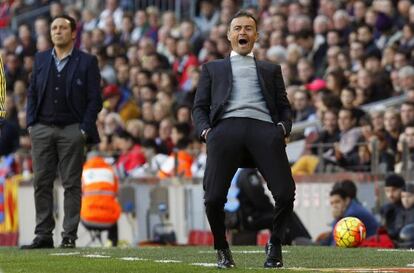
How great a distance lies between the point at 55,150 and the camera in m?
16.1

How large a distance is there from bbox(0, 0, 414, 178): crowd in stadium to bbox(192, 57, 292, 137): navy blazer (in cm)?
708

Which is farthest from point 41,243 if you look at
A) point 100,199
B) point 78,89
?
point 100,199

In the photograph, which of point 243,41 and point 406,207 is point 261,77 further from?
point 406,207

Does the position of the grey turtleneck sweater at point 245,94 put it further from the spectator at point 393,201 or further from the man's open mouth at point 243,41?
the spectator at point 393,201

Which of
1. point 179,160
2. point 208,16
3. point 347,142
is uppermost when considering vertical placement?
point 208,16

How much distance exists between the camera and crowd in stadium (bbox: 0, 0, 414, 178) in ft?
65.5

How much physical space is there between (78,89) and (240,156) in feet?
15.7

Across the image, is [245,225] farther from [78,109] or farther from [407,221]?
[78,109]

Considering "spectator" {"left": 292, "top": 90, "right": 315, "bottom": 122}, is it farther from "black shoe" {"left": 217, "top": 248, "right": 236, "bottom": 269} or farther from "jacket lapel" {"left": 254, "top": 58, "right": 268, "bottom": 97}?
"black shoe" {"left": 217, "top": 248, "right": 236, "bottom": 269}

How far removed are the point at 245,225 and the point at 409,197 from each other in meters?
2.57

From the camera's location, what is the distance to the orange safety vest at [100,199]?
20875mm

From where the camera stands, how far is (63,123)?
1603 centimetres

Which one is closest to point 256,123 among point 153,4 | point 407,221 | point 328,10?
point 407,221

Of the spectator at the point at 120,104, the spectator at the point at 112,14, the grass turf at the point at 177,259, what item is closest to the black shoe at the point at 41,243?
the grass turf at the point at 177,259
